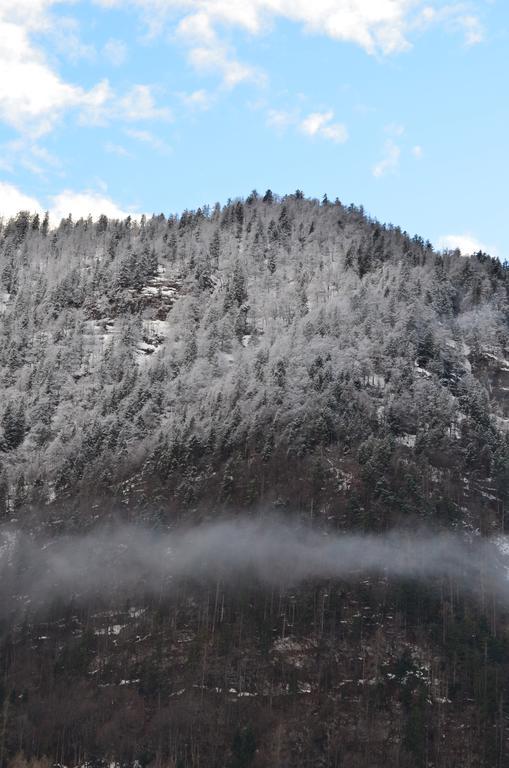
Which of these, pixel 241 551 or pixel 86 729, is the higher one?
pixel 241 551

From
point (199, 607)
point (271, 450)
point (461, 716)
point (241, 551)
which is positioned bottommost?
point (461, 716)

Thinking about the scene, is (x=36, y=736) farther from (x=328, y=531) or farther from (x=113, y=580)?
(x=328, y=531)

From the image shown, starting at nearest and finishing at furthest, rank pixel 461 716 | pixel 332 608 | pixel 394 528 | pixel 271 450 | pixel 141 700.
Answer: pixel 461 716 < pixel 141 700 < pixel 332 608 < pixel 394 528 < pixel 271 450

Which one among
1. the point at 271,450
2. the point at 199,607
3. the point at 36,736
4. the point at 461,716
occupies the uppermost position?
the point at 271,450

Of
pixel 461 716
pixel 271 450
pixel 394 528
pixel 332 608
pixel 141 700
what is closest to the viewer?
pixel 461 716

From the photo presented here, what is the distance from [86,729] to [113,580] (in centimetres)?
3875

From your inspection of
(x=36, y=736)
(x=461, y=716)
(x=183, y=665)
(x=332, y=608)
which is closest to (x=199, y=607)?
(x=183, y=665)

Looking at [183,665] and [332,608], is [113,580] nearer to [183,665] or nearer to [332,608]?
[183,665]

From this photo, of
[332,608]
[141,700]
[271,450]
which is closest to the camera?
[141,700]

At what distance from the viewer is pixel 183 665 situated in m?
155

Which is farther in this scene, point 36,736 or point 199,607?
point 199,607

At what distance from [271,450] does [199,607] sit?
44.5 metres

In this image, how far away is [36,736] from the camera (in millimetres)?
148250

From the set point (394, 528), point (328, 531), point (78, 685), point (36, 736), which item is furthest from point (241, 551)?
point (36, 736)
